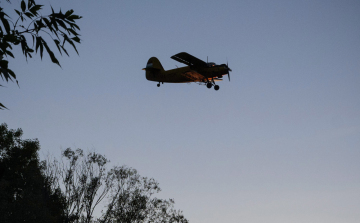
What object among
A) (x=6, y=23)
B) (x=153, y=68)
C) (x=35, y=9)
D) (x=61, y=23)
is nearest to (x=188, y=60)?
(x=153, y=68)

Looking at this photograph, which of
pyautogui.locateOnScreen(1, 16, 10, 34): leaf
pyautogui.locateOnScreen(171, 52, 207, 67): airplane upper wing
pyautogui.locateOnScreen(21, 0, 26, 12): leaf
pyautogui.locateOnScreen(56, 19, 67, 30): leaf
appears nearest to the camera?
pyautogui.locateOnScreen(1, 16, 10, 34): leaf

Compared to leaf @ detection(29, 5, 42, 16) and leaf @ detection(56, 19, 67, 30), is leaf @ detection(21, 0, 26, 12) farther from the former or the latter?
leaf @ detection(56, 19, 67, 30)

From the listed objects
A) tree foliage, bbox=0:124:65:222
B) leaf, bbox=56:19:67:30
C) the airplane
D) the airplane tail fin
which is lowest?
leaf, bbox=56:19:67:30

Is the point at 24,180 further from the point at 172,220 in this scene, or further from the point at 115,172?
the point at 172,220

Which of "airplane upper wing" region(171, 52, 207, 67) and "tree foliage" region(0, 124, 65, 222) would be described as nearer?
"tree foliage" region(0, 124, 65, 222)

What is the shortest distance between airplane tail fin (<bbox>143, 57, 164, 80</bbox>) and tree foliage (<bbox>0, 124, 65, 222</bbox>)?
15.7 metres

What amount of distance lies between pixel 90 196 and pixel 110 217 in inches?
106

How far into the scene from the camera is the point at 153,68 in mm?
43750

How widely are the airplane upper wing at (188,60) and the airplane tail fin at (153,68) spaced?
8.28 metres

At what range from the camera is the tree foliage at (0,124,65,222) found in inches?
1036

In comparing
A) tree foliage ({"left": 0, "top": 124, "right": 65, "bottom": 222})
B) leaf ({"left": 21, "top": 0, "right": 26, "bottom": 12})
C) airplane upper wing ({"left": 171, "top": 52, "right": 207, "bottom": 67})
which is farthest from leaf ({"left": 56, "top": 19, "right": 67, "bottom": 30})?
airplane upper wing ({"left": 171, "top": 52, "right": 207, "bottom": 67})

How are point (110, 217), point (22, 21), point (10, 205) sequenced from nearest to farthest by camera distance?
point (22, 21)
point (10, 205)
point (110, 217)

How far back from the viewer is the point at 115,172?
33.7m

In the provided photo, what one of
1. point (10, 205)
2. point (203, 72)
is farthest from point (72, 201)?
point (203, 72)
